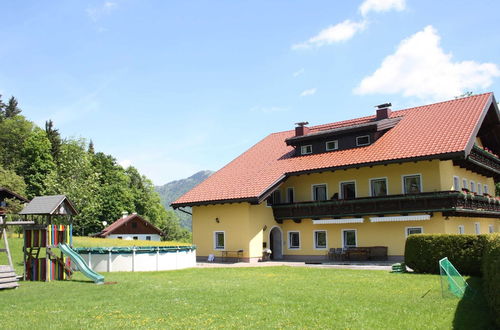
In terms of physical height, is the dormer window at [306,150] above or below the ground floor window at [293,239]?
above

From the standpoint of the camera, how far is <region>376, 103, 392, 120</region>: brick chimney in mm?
32906

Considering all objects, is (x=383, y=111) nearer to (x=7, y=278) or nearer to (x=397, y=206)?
(x=397, y=206)

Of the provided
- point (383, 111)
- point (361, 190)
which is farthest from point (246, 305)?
point (383, 111)

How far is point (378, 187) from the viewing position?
2995 centimetres

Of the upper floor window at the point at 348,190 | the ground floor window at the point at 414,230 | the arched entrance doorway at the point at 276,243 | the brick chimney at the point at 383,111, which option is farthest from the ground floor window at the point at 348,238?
the brick chimney at the point at 383,111

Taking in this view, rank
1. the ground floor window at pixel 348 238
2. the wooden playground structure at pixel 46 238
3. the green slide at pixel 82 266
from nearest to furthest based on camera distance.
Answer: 1. the green slide at pixel 82 266
2. the wooden playground structure at pixel 46 238
3. the ground floor window at pixel 348 238

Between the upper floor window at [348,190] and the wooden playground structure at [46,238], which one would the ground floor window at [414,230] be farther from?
the wooden playground structure at [46,238]

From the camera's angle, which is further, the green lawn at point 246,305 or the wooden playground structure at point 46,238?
the wooden playground structure at point 46,238

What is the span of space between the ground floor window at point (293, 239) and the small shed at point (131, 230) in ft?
118

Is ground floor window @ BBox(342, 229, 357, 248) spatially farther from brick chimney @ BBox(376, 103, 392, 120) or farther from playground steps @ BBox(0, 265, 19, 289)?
playground steps @ BBox(0, 265, 19, 289)

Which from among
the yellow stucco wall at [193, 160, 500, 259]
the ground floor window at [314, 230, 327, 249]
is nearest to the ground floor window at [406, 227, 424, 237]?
the yellow stucco wall at [193, 160, 500, 259]

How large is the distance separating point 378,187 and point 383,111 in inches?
243

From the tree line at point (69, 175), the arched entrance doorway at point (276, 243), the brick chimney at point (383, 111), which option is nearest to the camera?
the brick chimney at point (383, 111)

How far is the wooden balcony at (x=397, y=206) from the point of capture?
1026 inches
